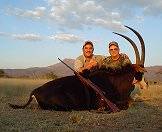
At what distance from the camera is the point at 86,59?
463 inches

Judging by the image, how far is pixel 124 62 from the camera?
11320mm

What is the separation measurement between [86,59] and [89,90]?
1.47m

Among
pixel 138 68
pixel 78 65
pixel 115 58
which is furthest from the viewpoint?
pixel 78 65

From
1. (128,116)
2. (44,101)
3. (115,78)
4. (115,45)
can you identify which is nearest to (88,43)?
(115,45)

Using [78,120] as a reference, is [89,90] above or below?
above

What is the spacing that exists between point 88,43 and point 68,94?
189cm

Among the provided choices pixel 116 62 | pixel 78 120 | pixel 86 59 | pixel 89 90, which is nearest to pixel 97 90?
pixel 89 90

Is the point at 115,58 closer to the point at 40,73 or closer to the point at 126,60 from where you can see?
the point at 126,60

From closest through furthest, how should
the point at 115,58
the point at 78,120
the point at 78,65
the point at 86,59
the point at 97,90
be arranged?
the point at 78,120 < the point at 97,90 < the point at 115,58 < the point at 78,65 < the point at 86,59

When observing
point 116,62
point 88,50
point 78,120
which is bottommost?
point 78,120

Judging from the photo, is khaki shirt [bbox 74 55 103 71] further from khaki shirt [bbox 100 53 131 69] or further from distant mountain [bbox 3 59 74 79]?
distant mountain [bbox 3 59 74 79]

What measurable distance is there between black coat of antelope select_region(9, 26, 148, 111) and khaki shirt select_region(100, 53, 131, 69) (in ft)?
1.04

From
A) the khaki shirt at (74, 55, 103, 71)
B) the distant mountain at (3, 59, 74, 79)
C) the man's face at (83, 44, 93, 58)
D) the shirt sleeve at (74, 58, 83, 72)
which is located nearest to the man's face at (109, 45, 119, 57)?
the khaki shirt at (74, 55, 103, 71)

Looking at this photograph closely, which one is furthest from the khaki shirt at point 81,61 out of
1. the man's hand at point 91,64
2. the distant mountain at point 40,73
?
the distant mountain at point 40,73
